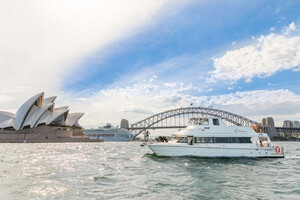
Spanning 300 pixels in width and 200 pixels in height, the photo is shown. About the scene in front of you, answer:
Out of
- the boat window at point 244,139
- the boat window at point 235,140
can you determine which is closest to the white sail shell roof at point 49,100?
the boat window at point 235,140

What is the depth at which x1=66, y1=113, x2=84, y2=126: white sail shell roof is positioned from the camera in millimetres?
119688

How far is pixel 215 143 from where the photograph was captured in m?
24.9

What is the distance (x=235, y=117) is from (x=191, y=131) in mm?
176806

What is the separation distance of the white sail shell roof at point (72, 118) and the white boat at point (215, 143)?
103970mm

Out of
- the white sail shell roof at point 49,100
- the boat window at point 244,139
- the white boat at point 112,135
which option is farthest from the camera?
the white boat at point 112,135

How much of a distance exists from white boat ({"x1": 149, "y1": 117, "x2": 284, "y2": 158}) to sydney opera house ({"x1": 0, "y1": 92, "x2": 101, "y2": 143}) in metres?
88.5

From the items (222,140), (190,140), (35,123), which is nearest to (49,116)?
(35,123)

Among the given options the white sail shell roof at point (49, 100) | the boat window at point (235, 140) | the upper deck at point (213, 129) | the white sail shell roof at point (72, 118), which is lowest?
the boat window at point (235, 140)

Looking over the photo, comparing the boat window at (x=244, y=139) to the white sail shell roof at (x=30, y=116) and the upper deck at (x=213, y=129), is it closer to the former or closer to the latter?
the upper deck at (x=213, y=129)

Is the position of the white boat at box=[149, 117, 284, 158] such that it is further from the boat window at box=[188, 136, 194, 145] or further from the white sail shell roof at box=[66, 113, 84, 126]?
the white sail shell roof at box=[66, 113, 84, 126]

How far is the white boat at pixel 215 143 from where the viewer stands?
24.1 m

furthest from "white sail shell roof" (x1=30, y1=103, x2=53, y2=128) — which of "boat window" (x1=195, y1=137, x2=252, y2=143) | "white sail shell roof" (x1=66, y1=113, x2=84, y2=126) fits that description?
"boat window" (x1=195, y1=137, x2=252, y2=143)

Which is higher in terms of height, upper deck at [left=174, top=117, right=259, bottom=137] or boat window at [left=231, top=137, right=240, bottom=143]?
upper deck at [left=174, top=117, right=259, bottom=137]

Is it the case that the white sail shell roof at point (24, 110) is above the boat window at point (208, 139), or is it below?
above
